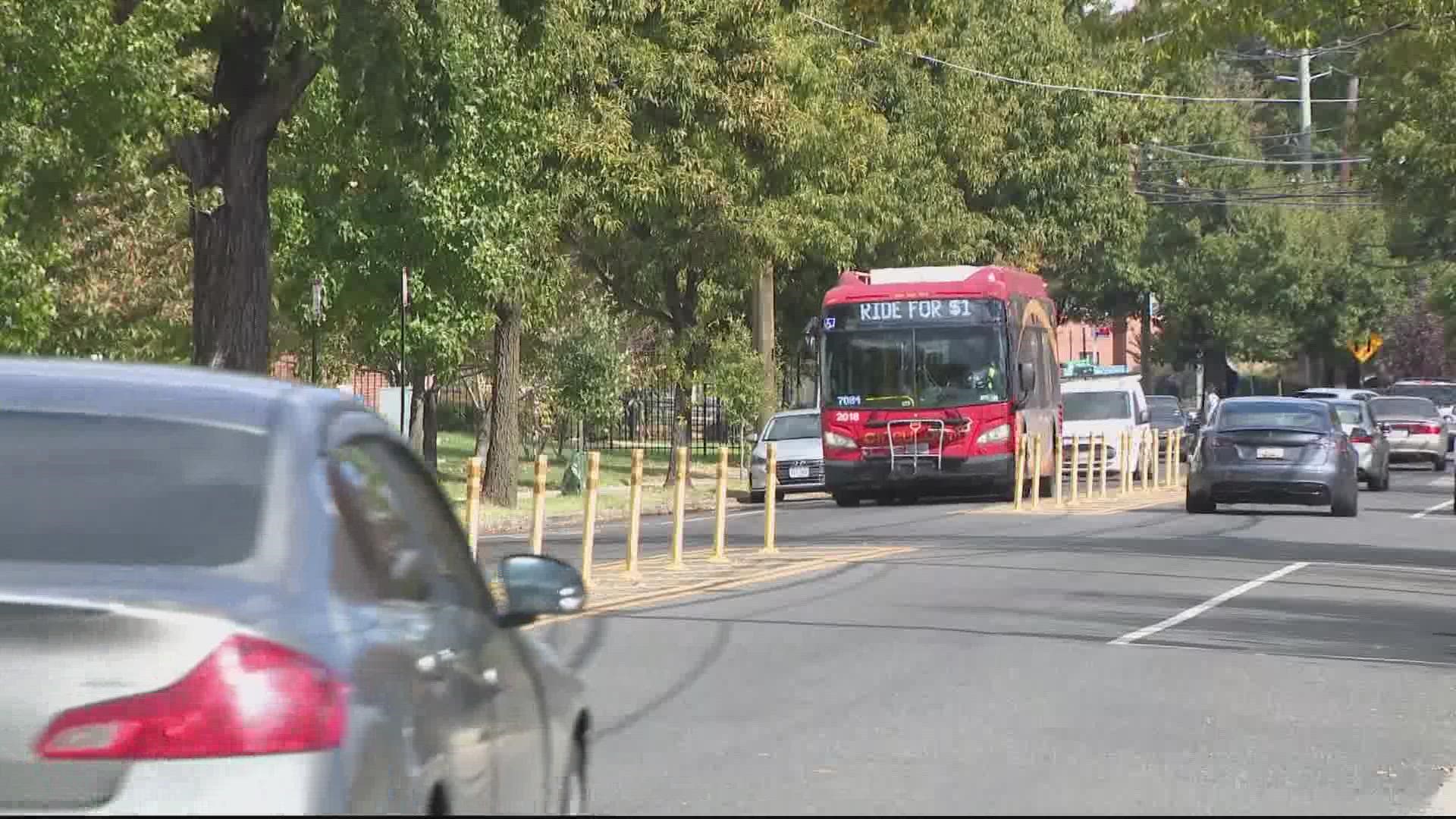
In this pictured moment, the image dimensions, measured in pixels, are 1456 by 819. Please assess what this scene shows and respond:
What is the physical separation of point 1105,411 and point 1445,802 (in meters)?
37.8

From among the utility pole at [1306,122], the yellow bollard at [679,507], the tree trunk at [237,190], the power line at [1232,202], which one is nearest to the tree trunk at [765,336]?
the tree trunk at [237,190]

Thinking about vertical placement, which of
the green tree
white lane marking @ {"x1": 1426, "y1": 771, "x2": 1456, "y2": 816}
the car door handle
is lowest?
white lane marking @ {"x1": 1426, "y1": 771, "x2": 1456, "y2": 816}

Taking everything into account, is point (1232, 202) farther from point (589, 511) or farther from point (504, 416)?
point (589, 511)

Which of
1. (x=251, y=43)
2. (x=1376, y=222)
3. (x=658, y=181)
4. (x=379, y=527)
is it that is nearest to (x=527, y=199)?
(x=658, y=181)

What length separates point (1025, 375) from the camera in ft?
115

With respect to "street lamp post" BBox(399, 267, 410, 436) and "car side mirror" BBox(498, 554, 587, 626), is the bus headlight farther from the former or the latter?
"car side mirror" BBox(498, 554, 587, 626)

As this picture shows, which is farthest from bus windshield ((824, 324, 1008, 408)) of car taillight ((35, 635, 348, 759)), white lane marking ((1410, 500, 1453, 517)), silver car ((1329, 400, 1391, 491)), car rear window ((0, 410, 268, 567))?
car taillight ((35, 635, 348, 759))

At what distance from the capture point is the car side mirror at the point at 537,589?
6344 mm

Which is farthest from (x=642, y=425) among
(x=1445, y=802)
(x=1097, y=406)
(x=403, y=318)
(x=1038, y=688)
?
(x=1445, y=802)

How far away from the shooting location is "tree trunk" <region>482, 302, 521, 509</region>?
1428 inches

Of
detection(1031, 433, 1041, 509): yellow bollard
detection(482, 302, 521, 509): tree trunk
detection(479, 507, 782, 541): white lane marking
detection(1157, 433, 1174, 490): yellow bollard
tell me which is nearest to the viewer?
detection(479, 507, 782, 541): white lane marking

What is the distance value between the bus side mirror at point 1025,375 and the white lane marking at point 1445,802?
2472 centimetres

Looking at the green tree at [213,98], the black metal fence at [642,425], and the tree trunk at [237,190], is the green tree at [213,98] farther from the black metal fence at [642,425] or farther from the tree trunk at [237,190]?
the black metal fence at [642,425]

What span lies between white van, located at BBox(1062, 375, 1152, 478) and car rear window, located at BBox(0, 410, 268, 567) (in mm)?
41855
